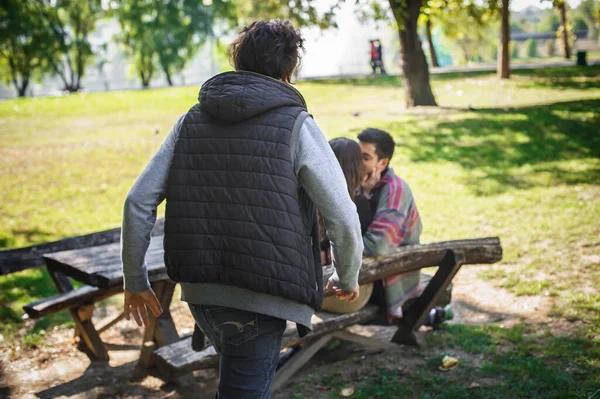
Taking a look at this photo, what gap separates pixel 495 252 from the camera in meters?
4.29

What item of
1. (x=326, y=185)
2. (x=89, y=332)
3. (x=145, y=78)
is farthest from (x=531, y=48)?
(x=326, y=185)

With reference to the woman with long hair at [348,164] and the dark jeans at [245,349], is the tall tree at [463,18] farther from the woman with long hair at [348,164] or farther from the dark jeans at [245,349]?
the dark jeans at [245,349]

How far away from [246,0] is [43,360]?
92.6ft

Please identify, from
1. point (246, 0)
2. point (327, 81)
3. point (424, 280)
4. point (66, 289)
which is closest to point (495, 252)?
point (424, 280)

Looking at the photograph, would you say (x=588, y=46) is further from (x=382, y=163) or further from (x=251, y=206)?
(x=251, y=206)

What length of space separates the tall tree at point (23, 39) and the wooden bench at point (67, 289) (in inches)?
1651

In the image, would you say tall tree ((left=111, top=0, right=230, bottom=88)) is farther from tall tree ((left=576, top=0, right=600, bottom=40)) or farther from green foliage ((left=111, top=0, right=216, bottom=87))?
tall tree ((left=576, top=0, right=600, bottom=40))

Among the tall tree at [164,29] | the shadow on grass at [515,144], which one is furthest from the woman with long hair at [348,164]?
the tall tree at [164,29]

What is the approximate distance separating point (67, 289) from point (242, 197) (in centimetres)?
355

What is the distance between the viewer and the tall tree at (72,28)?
154 ft

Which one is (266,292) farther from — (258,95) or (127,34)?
(127,34)

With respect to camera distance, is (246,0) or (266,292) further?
(246,0)

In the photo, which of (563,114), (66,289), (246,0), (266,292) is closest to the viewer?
(266,292)

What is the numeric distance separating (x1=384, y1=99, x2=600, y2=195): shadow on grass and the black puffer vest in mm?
7924
